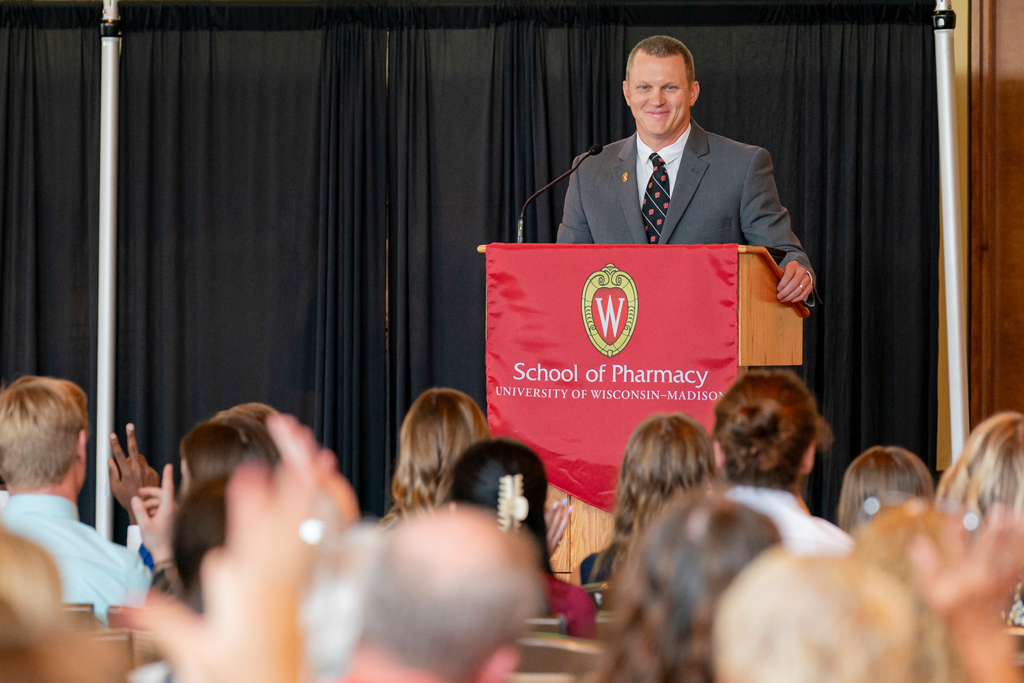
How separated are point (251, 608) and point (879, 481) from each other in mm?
2017

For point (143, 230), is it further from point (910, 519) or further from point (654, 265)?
point (910, 519)

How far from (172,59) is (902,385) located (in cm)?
465

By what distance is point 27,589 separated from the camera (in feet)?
3.37

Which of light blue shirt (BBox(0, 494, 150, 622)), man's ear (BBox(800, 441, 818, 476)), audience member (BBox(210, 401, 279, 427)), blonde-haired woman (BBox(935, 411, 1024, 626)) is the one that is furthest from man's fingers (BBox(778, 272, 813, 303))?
light blue shirt (BBox(0, 494, 150, 622))

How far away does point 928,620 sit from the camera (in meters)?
1.10

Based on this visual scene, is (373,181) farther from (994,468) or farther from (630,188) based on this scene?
(994,468)

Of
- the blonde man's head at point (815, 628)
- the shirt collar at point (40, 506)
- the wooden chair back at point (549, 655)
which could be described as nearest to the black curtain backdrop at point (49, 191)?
the shirt collar at point (40, 506)

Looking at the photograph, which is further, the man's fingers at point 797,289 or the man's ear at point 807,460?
the man's fingers at point 797,289

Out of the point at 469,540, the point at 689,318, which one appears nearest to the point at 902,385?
the point at 689,318

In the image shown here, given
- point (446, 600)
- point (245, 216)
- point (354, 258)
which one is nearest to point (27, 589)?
point (446, 600)

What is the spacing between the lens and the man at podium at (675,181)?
430cm

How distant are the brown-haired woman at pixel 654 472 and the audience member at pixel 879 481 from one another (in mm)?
369

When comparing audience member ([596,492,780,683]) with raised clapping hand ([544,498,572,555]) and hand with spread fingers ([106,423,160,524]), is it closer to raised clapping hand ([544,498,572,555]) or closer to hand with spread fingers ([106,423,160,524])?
raised clapping hand ([544,498,572,555])

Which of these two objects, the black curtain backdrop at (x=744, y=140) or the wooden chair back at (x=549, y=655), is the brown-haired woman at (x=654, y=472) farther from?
the black curtain backdrop at (x=744, y=140)
